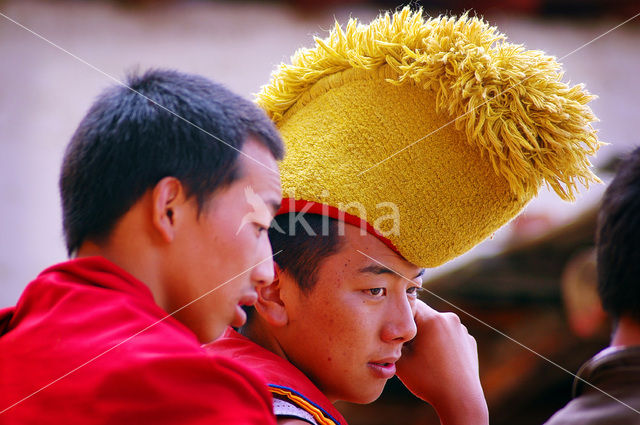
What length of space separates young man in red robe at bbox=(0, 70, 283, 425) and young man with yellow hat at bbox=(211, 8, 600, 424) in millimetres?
267

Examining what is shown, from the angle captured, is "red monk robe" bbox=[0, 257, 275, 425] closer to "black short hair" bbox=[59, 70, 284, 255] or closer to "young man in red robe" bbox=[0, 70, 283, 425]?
"young man in red robe" bbox=[0, 70, 283, 425]

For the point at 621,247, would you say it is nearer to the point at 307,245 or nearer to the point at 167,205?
the point at 307,245

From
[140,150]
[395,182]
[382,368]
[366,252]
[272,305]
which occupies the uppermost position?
[140,150]

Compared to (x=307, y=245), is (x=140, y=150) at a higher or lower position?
higher

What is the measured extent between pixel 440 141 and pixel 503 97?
145mm

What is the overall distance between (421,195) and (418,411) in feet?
9.00

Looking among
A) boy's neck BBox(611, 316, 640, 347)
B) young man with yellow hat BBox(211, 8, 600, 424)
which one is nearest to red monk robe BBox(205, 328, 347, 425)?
young man with yellow hat BBox(211, 8, 600, 424)

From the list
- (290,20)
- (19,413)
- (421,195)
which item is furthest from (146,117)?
(290,20)

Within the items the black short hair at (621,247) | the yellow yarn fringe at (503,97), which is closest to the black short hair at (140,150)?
the yellow yarn fringe at (503,97)

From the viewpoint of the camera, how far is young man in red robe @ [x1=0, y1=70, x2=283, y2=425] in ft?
3.16

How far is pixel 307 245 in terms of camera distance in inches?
60.2

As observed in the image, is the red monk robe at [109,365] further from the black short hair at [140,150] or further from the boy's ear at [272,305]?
the boy's ear at [272,305]

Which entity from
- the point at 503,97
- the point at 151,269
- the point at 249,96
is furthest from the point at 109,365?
the point at 249,96

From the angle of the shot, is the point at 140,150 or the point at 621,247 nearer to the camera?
the point at 140,150
